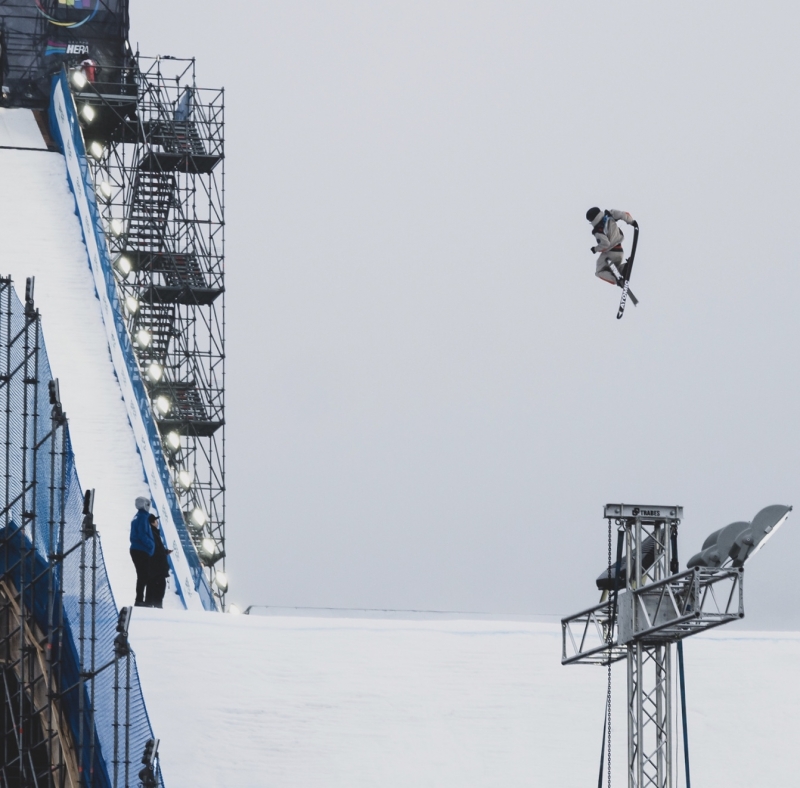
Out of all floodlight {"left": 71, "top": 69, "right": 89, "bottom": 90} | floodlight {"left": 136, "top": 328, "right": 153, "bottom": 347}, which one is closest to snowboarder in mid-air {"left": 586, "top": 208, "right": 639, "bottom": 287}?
floodlight {"left": 136, "top": 328, "right": 153, "bottom": 347}

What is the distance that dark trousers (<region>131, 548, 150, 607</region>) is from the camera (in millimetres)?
14000

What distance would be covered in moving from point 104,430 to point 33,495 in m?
5.19

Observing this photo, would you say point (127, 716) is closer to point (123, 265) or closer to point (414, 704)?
point (414, 704)

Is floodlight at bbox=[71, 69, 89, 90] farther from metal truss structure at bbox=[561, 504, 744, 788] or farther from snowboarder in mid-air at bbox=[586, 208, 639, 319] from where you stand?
metal truss structure at bbox=[561, 504, 744, 788]

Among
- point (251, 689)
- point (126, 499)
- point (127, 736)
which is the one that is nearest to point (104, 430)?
point (126, 499)

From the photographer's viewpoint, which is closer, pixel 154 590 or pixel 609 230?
pixel 609 230

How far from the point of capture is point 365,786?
12.9 metres

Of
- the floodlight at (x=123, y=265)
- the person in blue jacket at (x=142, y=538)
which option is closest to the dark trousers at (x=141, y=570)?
the person in blue jacket at (x=142, y=538)

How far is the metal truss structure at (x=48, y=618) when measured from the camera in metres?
11.9

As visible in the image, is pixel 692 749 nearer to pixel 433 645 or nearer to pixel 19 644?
pixel 433 645

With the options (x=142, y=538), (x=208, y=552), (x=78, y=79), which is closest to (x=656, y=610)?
(x=142, y=538)

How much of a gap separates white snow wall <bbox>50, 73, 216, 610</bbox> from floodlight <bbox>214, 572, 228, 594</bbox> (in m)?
6.00

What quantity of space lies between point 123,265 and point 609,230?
13700 mm

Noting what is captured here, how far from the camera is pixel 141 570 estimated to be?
14133 millimetres
